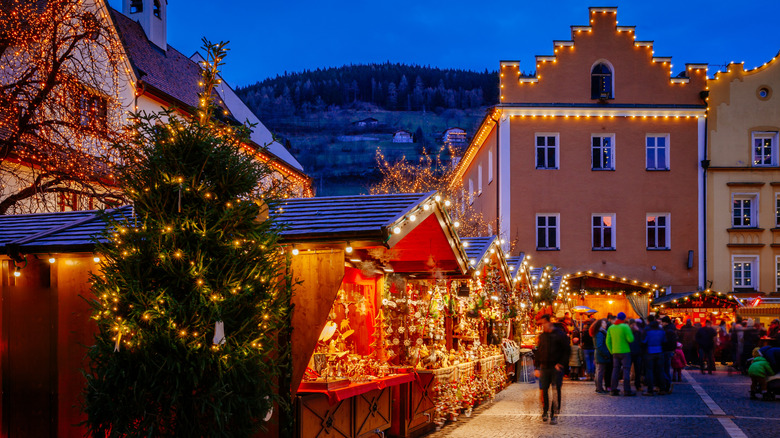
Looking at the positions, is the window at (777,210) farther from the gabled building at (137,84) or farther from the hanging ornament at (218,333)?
the hanging ornament at (218,333)

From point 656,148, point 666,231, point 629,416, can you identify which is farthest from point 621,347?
point 656,148

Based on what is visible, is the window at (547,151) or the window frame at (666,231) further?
the window frame at (666,231)

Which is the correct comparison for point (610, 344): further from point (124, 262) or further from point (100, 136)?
point (124, 262)

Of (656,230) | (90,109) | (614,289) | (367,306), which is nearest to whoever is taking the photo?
Answer: (367,306)

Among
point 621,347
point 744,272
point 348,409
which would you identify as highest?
Result: point 744,272

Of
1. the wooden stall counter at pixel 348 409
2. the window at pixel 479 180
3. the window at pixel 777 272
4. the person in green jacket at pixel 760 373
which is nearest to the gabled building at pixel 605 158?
the window at pixel 777 272

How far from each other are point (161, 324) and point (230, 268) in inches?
29.8

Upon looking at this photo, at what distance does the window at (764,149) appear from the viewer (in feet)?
111

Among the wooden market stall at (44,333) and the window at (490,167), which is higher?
the window at (490,167)

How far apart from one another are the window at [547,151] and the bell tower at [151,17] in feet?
52.9

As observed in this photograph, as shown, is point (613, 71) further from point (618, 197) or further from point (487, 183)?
point (487, 183)

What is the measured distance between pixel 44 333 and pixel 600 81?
28193 mm

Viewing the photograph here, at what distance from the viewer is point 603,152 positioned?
33.5 meters

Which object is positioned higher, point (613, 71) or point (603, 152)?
point (613, 71)
